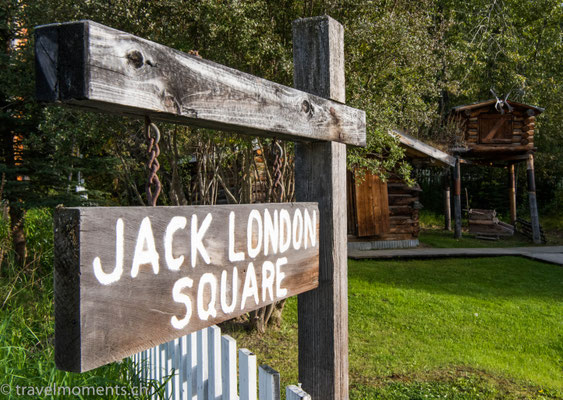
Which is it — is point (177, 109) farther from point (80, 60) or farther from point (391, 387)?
point (391, 387)

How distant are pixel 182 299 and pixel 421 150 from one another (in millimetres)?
12587

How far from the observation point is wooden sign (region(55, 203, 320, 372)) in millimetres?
1167

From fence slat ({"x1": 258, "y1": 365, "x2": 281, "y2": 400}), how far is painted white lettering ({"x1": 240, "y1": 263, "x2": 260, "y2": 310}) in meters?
0.55

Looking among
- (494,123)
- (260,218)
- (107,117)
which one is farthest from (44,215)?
(494,123)

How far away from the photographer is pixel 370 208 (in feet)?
45.2

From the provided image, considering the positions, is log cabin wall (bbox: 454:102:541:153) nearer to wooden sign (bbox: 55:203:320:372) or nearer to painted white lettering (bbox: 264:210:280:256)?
painted white lettering (bbox: 264:210:280:256)

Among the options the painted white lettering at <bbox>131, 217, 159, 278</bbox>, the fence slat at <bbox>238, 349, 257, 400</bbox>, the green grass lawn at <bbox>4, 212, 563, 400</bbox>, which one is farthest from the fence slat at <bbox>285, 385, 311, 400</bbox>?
the green grass lawn at <bbox>4, 212, 563, 400</bbox>

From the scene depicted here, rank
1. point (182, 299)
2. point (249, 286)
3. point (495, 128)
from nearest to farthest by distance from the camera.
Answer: point (182, 299), point (249, 286), point (495, 128)

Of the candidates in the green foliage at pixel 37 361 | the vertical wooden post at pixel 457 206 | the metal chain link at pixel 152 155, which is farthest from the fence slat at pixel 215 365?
the vertical wooden post at pixel 457 206

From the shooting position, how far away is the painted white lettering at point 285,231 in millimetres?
1919

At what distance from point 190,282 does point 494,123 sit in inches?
718

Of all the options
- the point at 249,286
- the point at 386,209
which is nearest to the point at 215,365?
the point at 249,286

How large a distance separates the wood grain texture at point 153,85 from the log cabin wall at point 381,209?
1156 centimetres

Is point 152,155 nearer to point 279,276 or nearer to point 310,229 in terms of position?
point 279,276
